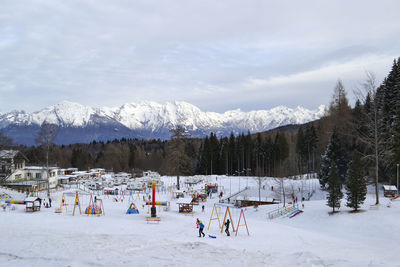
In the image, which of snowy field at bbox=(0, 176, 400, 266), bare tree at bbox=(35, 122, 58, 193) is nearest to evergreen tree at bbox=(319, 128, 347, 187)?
snowy field at bbox=(0, 176, 400, 266)

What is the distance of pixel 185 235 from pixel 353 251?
36.1 feet

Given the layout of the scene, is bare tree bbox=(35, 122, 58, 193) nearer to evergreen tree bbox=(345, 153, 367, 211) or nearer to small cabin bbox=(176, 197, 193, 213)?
small cabin bbox=(176, 197, 193, 213)

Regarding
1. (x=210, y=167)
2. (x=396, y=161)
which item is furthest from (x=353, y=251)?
(x=210, y=167)

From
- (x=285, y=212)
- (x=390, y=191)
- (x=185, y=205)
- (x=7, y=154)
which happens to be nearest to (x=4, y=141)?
(x=7, y=154)

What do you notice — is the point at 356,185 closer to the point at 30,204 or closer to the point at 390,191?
the point at 390,191

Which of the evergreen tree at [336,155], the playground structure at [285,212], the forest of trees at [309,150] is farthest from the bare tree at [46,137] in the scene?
the evergreen tree at [336,155]

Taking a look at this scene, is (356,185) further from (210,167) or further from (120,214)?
(210,167)

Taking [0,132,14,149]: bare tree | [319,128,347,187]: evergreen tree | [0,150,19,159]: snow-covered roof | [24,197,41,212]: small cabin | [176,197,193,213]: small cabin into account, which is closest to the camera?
[24,197,41,212]: small cabin

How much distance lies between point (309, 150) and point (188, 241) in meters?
65.8

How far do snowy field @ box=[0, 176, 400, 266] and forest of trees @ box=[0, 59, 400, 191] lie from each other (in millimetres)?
6779

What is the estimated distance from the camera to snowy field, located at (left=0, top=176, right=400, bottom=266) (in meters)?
14.9

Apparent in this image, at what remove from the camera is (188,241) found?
1909cm

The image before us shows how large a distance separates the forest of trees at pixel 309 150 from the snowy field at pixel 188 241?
6779 mm

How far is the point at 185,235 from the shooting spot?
2159cm
